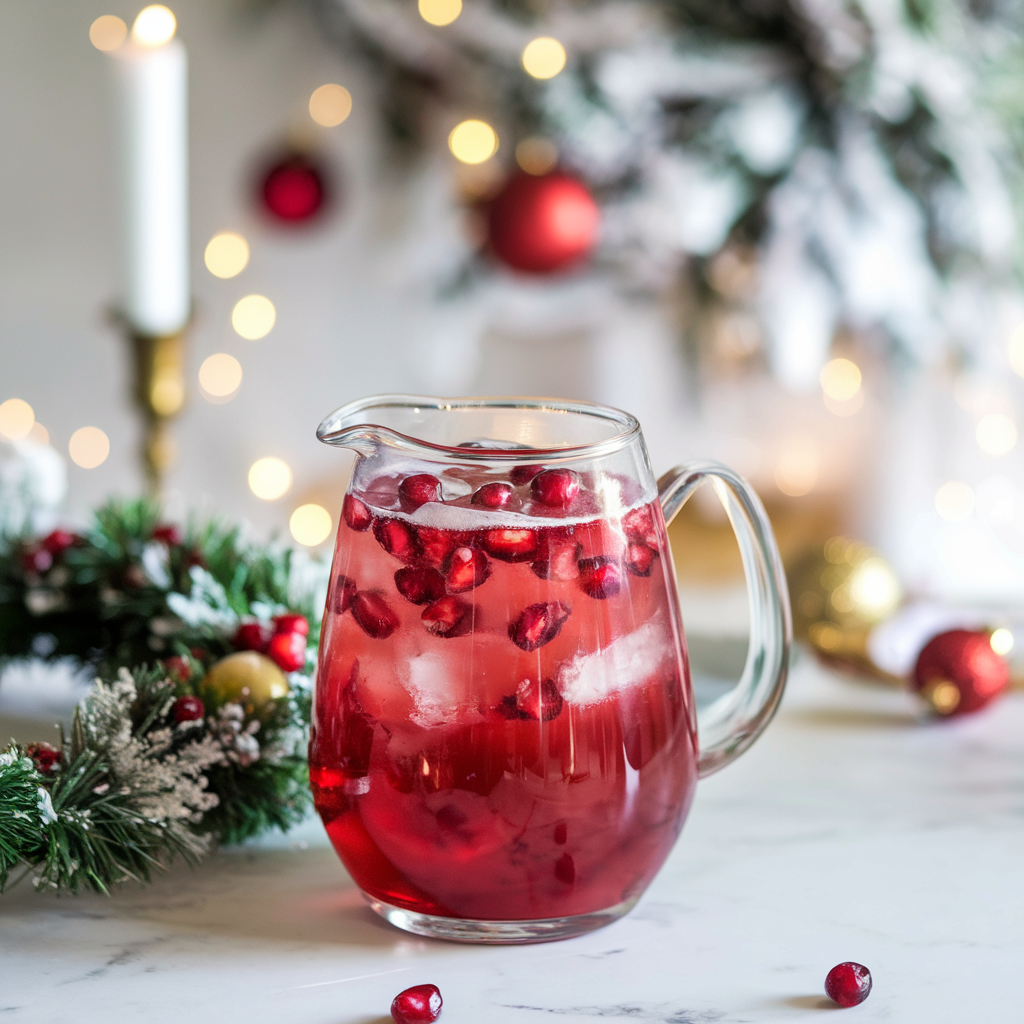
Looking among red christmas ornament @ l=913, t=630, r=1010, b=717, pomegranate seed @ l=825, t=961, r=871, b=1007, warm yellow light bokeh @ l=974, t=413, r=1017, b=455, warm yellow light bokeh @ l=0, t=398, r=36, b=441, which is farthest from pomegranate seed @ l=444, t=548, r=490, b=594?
warm yellow light bokeh @ l=0, t=398, r=36, b=441

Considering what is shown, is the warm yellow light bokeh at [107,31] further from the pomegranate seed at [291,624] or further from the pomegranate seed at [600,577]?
the pomegranate seed at [600,577]

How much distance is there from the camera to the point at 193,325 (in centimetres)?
106

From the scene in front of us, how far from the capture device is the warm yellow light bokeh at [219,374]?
2244 millimetres

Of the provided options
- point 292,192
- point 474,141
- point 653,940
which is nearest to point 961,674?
point 653,940

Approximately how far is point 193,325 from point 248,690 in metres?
0.52

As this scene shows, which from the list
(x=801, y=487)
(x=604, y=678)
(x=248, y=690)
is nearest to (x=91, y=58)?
(x=801, y=487)

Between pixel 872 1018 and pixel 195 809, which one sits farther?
pixel 195 809

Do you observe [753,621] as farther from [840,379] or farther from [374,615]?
[840,379]

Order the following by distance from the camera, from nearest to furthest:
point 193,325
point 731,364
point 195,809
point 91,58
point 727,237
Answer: point 195,809 → point 193,325 → point 727,237 → point 731,364 → point 91,58

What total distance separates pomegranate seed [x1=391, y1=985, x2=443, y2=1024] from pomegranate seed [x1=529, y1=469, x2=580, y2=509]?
208mm

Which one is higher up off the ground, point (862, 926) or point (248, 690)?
point (248, 690)

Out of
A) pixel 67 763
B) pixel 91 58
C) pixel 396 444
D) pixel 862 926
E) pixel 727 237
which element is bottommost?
pixel 862 926

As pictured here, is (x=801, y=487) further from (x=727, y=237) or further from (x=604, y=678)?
(x=604, y=678)

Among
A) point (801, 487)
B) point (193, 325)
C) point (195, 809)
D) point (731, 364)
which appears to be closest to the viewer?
point (195, 809)
